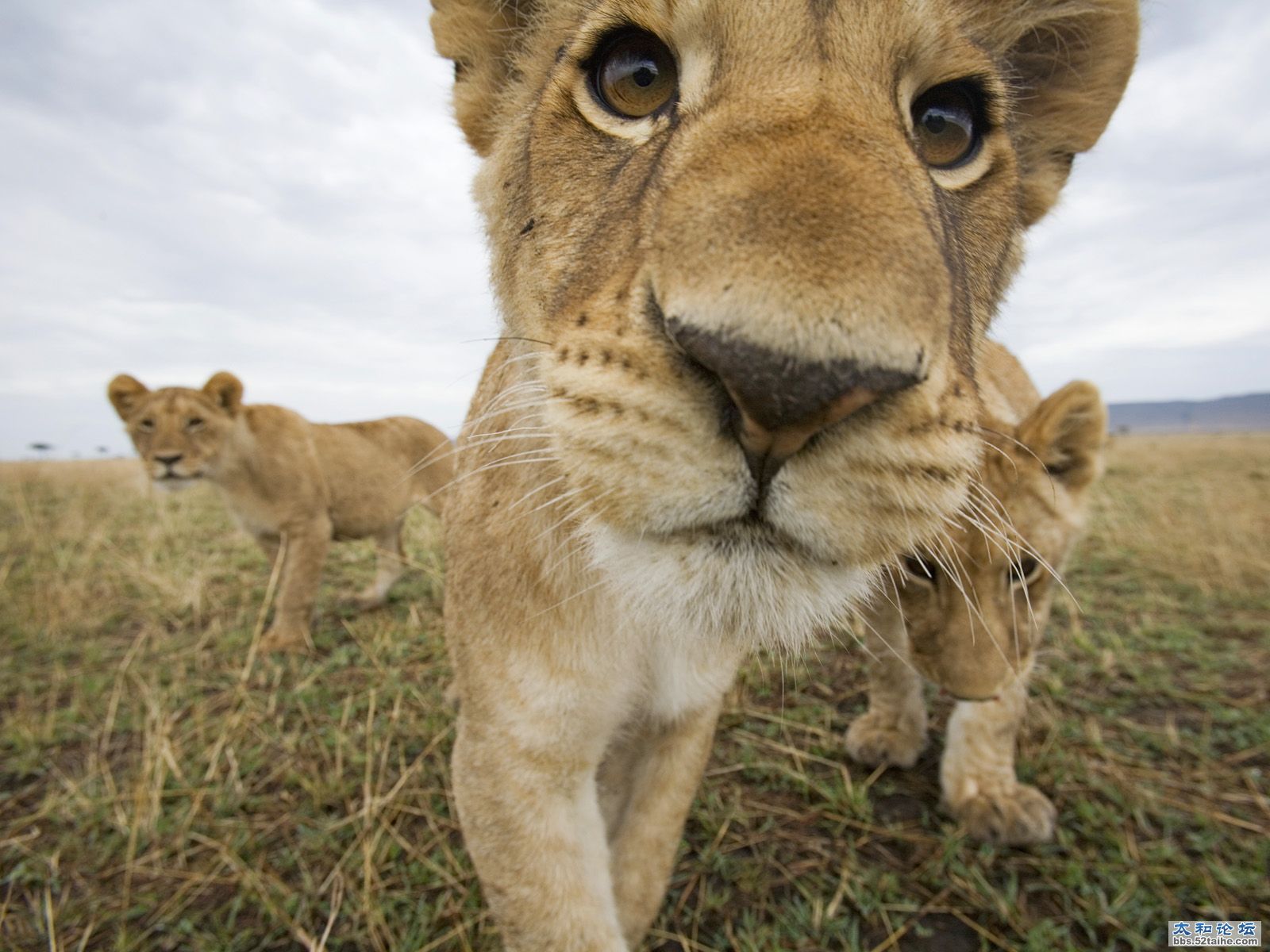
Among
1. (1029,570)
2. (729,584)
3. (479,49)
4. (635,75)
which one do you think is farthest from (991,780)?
(479,49)

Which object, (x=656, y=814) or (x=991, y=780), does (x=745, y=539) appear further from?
(x=991, y=780)

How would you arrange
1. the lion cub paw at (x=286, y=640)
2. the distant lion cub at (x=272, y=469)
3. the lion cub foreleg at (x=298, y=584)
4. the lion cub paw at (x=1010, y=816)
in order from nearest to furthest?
the lion cub paw at (x=1010, y=816) → the lion cub paw at (x=286, y=640) → the lion cub foreleg at (x=298, y=584) → the distant lion cub at (x=272, y=469)

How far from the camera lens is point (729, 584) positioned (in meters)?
1.03

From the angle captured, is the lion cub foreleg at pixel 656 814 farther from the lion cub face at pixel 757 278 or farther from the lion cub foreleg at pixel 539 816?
the lion cub face at pixel 757 278

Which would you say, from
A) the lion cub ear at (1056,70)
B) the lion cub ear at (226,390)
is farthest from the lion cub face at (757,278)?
the lion cub ear at (226,390)

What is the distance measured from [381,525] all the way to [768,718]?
161 inches

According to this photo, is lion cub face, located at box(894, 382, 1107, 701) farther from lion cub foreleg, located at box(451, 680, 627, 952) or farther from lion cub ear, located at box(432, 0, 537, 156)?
lion cub ear, located at box(432, 0, 537, 156)

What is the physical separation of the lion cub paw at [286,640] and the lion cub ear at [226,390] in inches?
84.5

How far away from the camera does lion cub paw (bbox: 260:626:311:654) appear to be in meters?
4.44

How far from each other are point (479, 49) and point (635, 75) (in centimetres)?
70

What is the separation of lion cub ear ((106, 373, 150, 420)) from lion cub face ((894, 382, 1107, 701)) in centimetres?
599

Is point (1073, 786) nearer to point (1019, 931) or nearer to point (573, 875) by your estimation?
point (1019, 931)

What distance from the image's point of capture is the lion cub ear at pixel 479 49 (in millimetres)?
1825

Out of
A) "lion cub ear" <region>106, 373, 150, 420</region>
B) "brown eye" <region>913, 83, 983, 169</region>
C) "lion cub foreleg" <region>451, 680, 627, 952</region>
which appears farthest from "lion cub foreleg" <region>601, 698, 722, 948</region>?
"lion cub ear" <region>106, 373, 150, 420</region>
